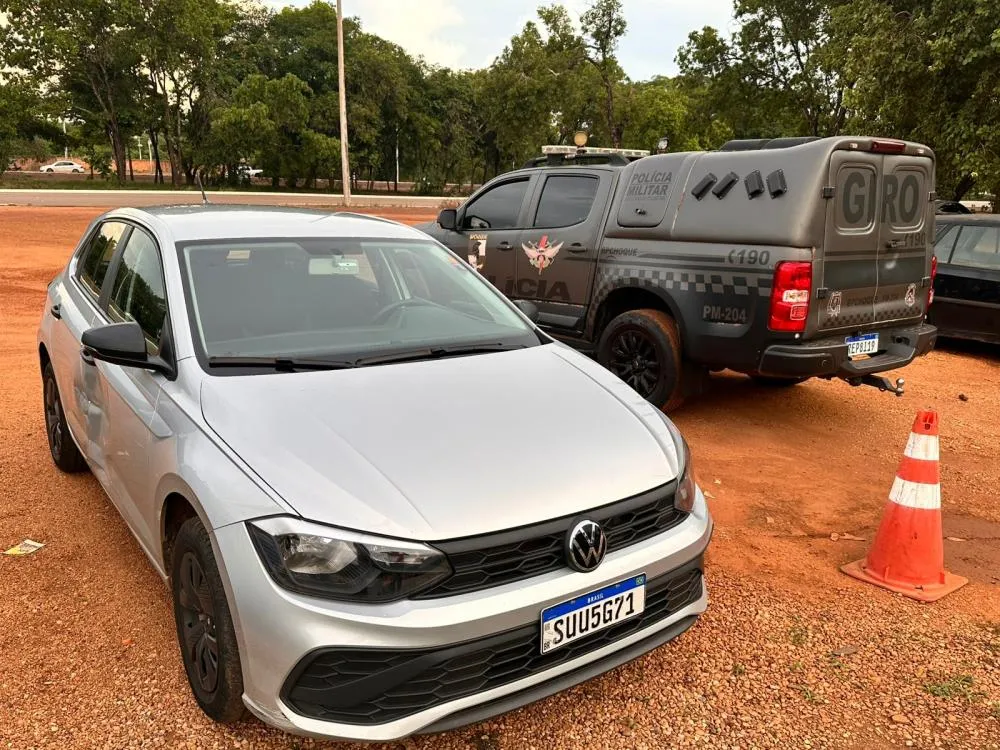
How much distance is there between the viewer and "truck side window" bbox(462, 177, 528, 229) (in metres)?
7.21

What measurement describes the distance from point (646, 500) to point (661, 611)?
0.39 metres

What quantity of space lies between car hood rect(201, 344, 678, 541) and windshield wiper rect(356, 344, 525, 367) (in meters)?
→ 0.07

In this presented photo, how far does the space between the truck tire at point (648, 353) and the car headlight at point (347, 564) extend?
3955 millimetres

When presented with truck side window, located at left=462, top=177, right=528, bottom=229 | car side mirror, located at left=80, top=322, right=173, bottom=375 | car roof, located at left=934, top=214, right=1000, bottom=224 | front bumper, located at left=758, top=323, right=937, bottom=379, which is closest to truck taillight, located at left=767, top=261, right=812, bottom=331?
front bumper, located at left=758, top=323, right=937, bottom=379

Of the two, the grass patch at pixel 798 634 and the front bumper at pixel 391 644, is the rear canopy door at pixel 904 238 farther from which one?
the front bumper at pixel 391 644

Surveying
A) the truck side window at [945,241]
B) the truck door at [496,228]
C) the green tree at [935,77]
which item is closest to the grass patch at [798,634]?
the truck door at [496,228]

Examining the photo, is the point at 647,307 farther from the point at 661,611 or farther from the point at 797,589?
the point at 661,611

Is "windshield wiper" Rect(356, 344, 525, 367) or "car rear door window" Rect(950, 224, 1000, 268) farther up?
"car rear door window" Rect(950, 224, 1000, 268)

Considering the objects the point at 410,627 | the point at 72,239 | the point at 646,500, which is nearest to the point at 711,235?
the point at 646,500

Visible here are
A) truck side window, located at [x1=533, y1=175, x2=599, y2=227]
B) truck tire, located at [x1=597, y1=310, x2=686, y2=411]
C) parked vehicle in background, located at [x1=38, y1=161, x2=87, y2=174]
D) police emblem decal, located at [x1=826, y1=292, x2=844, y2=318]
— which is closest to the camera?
police emblem decal, located at [x1=826, y1=292, x2=844, y2=318]

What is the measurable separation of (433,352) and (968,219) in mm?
8320

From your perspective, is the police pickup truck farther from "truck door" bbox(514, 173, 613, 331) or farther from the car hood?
the car hood

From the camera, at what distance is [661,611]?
98.3 inches

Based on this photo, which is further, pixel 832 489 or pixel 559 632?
pixel 832 489
